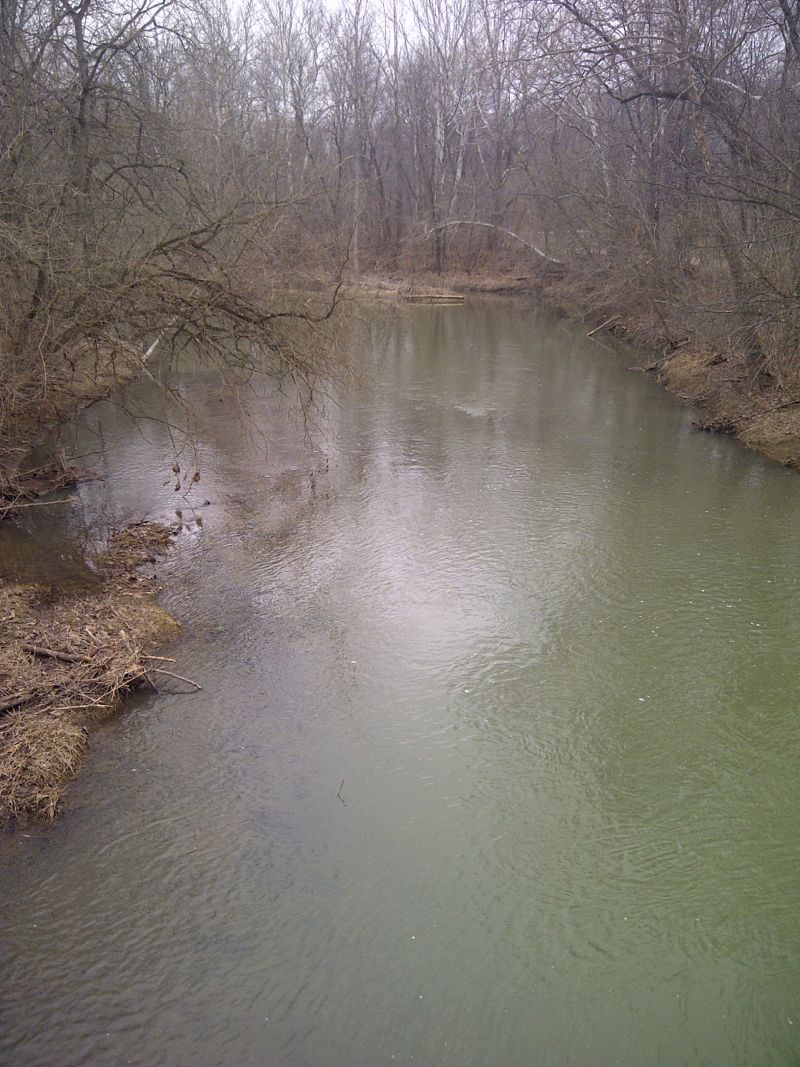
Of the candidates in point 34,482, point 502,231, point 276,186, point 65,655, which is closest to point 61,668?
point 65,655

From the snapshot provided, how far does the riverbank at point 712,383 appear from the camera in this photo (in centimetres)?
1228

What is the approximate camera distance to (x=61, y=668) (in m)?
6.03

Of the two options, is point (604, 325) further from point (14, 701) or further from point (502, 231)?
point (14, 701)

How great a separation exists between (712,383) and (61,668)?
1260cm

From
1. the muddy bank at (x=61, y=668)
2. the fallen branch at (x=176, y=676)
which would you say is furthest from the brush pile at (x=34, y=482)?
the fallen branch at (x=176, y=676)

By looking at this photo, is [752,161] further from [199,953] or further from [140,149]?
[199,953]

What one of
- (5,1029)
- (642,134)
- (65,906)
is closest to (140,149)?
(65,906)

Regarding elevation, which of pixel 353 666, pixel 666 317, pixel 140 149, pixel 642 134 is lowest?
pixel 353 666

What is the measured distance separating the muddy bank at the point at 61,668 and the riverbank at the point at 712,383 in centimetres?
427

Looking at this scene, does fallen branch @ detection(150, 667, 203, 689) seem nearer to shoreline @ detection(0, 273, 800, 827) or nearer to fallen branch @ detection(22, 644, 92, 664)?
shoreline @ detection(0, 273, 800, 827)

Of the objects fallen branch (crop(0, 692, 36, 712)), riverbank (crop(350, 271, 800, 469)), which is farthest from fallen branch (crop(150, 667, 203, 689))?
riverbank (crop(350, 271, 800, 469))

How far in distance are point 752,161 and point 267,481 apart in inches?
319

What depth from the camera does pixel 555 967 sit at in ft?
14.0

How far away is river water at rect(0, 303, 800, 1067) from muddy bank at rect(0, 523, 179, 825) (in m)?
0.20
